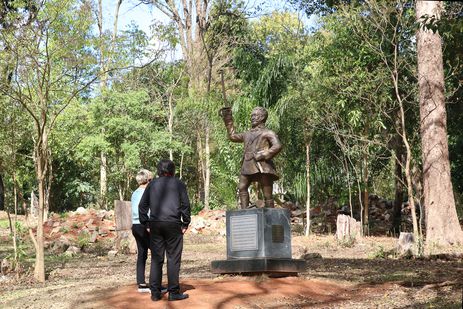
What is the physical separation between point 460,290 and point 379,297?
0.98 metres

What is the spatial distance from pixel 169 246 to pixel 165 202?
514 millimetres

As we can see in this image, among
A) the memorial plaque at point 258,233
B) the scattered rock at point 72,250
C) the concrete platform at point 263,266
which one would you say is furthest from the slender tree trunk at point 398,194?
the concrete platform at point 263,266

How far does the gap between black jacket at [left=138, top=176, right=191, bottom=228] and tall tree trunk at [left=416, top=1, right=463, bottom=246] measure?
9558mm

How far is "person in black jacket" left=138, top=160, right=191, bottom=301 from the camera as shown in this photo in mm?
7988

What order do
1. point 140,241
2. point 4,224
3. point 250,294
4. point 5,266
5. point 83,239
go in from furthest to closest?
point 4,224 → point 83,239 → point 5,266 → point 250,294 → point 140,241

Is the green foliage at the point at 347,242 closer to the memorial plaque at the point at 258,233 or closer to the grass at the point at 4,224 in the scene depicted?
the memorial plaque at the point at 258,233

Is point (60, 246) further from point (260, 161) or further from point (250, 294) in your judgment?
point (250, 294)

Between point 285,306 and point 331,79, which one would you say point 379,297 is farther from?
point 331,79

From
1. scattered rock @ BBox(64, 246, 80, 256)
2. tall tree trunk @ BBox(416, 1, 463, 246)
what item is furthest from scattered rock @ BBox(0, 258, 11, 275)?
tall tree trunk @ BBox(416, 1, 463, 246)

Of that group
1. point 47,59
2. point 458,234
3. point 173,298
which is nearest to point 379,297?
point 173,298

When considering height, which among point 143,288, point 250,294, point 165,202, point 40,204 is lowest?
point 250,294

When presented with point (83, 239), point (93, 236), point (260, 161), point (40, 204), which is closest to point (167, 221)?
point (260, 161)

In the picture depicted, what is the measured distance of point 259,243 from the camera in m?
10.2

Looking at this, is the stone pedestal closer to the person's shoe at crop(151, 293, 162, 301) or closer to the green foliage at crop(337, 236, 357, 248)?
the person's shoe at crop(151, 293, 162, 301)
